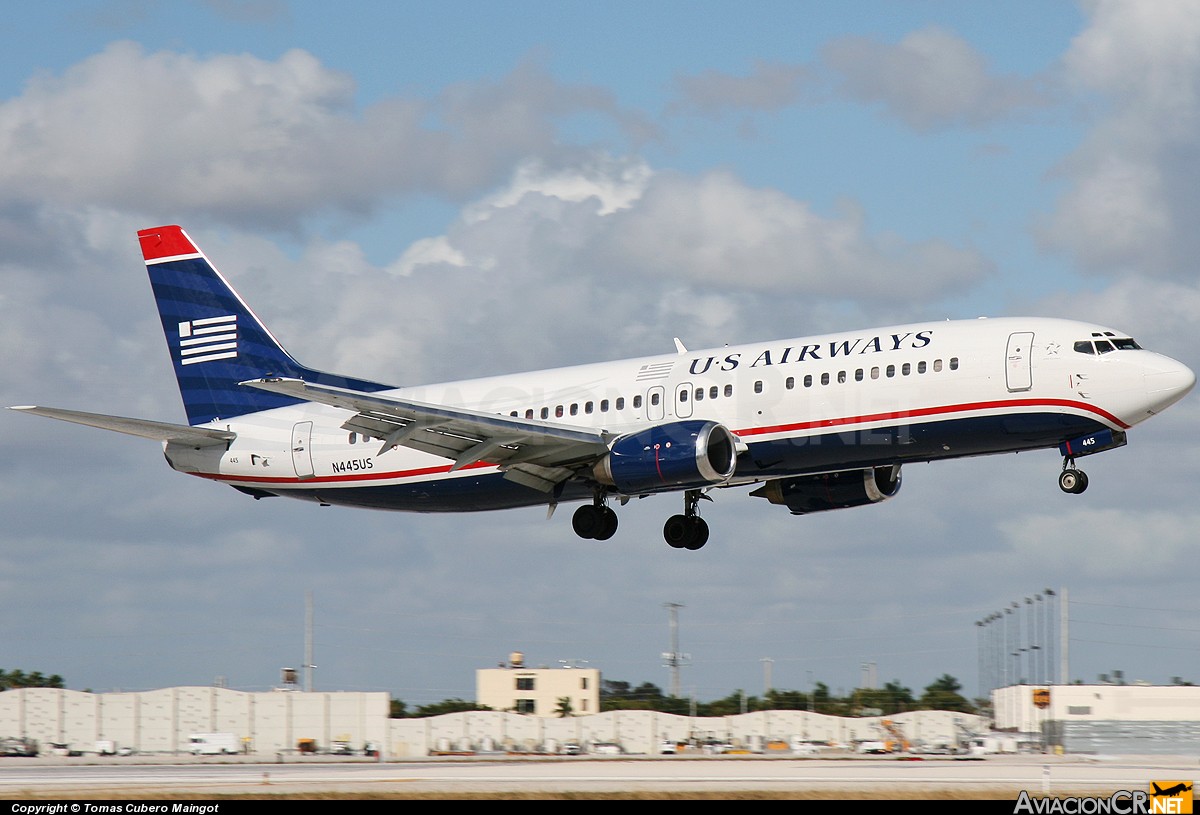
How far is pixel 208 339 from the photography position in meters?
57.2

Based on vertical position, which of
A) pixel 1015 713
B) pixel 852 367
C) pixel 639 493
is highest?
pixel 852 367

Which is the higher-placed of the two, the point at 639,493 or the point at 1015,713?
the point at 639,493

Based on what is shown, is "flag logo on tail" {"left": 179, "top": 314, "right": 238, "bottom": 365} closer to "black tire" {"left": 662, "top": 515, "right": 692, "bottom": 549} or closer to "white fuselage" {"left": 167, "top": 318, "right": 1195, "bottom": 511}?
"white fuselage" {"left": 167, "top": 318, "right": 1195, "bottom": 511}

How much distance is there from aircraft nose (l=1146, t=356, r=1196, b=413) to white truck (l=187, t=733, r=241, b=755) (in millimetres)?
47673

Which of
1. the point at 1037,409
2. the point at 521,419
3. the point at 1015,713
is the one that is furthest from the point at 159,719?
the point at 1037,409

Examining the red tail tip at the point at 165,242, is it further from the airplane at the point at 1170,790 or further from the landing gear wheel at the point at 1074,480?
the airplane at the point at 1170,790

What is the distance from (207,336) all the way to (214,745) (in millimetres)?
24464

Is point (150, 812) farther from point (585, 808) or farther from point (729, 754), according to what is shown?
point (729, 754)

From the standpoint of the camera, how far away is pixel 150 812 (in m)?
32.6

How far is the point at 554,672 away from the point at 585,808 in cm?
8778

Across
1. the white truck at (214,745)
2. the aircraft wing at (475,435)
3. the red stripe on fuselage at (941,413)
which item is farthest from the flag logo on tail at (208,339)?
the white truck at (214,745)

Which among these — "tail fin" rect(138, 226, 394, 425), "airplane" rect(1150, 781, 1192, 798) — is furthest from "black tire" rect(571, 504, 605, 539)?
"airplane" rect(1150, 781, 1192, 798)

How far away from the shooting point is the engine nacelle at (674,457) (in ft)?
140

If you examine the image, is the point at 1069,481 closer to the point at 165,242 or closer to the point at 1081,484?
the point at 1081,484
